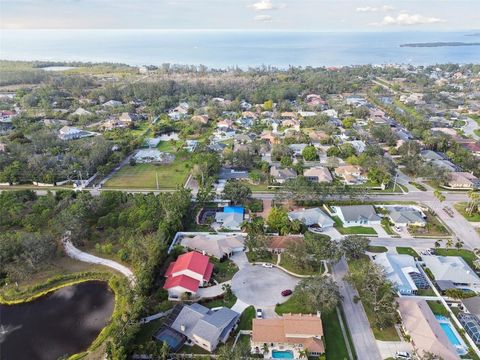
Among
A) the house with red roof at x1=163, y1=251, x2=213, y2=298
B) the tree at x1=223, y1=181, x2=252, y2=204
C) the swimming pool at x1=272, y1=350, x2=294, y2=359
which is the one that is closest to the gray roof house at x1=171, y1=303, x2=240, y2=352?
the house with red roof at x1=163, y1=251, x2=213, y2=298

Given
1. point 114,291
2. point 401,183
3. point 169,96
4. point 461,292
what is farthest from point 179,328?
point 169,96


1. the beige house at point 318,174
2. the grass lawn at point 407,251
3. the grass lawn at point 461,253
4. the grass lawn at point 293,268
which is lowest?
the grass lawn at point 461,253

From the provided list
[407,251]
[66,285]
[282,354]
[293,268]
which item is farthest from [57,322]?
[407,251]

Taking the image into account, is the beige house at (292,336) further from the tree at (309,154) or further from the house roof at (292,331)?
the tree at (309,154)

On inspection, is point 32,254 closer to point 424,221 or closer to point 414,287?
point 414,287

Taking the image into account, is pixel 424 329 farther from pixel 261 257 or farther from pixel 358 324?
pixel 261 257

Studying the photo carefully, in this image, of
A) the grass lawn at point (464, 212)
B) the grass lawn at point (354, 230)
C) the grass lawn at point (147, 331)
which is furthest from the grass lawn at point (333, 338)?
the grass lawn at point (464, 212)

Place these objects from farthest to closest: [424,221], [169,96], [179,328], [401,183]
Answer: [169,96] < [401,183] < [424,221] < [179,328]
